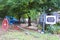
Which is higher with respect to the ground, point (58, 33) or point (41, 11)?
point (41, 11)

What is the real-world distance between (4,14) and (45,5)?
1414 cm

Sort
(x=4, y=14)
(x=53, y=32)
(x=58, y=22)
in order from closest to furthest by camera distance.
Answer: (x=53, y=32), (x=58, y=22), (x=4, y=14)

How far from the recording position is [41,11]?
542 inches

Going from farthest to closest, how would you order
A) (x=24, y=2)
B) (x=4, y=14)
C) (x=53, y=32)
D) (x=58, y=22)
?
(x=4, y=14)
(x=58, y=22)
(x=24, y=2)
(x=53, y=32)

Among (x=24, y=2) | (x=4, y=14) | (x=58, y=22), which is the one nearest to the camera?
(x=24, y=2)

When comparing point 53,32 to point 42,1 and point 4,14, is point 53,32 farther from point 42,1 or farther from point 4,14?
point 4,14

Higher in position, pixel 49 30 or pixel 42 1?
pixel 42 1

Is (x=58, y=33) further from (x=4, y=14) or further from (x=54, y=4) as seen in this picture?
(x=4, y=14)

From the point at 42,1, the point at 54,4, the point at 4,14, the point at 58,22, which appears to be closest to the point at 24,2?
the point at 42,1

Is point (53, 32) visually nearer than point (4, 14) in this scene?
Yes

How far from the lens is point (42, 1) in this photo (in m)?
13.5

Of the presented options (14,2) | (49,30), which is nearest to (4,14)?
(14,2)

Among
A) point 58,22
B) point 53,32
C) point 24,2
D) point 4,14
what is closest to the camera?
point 53,32

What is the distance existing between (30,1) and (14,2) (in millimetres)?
1402
